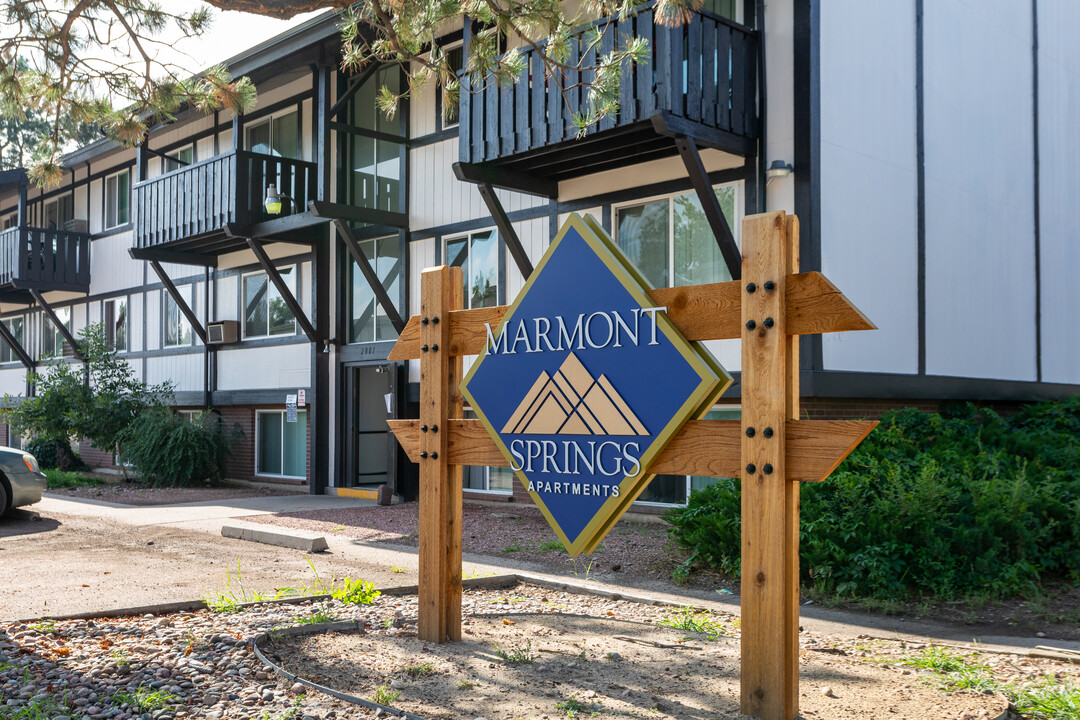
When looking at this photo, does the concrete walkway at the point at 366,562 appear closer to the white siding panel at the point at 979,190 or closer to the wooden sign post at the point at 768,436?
the wooden sign post at the point at 768,436

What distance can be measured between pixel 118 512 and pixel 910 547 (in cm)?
1082

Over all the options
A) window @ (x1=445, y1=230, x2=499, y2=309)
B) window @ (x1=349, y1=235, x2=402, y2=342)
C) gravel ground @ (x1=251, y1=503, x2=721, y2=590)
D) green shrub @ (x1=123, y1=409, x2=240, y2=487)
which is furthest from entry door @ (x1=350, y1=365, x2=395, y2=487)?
window @ (x1=445, y1=230, x2=499, y2=309)

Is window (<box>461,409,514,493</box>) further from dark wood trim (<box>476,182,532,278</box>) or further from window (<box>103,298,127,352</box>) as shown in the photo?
window (<box>103,298,127,352</box>)

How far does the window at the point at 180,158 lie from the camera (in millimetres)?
20578

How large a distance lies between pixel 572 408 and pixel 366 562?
5.08 m

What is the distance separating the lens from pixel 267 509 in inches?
557

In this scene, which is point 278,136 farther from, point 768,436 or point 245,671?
point 768,436

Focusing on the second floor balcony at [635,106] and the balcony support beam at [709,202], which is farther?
the balcony support beam at [709,202]

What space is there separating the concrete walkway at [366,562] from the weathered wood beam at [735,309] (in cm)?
268

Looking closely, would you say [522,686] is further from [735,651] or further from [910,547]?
[910,547]

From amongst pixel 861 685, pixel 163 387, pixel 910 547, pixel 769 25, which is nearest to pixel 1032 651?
pixel 861 685

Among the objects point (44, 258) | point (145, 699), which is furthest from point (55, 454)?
point (145, 699)

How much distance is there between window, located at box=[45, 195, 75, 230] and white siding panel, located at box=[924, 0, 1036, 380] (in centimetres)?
2157

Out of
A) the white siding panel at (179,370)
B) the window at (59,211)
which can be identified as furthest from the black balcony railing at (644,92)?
the window at (59,211)
